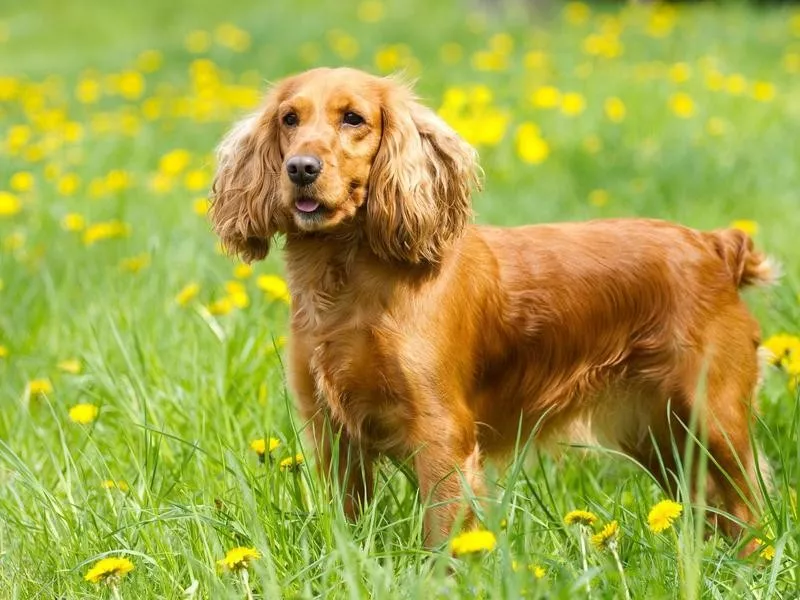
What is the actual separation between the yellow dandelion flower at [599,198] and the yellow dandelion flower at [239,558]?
302 centimetres

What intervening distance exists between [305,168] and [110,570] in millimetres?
906

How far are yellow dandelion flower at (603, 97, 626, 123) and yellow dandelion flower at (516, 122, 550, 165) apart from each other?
1.41 ft

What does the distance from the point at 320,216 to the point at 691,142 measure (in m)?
3.35

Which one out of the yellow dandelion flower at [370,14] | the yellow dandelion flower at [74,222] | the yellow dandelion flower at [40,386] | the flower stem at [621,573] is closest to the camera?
the flower stem at [621,573]

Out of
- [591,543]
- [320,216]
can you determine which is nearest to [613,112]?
[320,216]

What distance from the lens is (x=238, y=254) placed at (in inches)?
112

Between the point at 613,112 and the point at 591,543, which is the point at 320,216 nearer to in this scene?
the point at 591,543

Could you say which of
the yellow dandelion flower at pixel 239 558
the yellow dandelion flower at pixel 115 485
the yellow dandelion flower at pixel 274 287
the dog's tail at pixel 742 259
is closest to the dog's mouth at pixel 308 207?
the yellow dandelion flower at pixel 115 485

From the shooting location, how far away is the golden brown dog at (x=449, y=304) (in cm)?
250

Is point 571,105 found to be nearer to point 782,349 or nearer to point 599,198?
point 599,198

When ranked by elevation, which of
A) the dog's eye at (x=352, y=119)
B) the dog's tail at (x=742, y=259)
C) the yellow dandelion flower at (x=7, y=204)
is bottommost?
the yellow dandelion flower at (x=7, y=204)

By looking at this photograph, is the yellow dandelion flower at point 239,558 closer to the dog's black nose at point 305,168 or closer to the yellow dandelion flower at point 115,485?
the yellow dandelion flower at point 115,485

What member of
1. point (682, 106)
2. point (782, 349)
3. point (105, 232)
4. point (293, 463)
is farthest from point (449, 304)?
point (682, 106)

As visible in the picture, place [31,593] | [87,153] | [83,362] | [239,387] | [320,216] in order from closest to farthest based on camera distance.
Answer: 1. [31,593]
2. [320,216]
3. [239,387]
4. [83,362]
5. [87,153]
